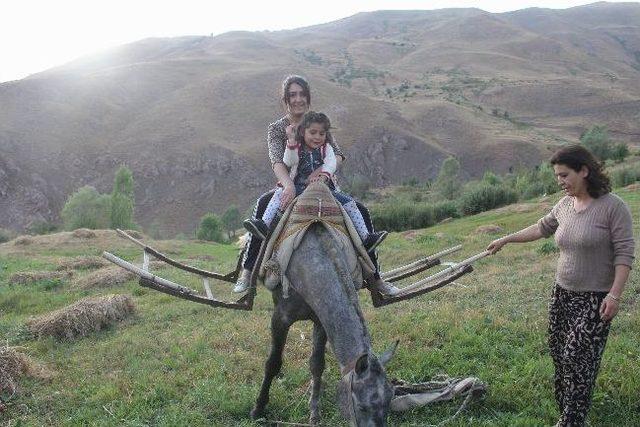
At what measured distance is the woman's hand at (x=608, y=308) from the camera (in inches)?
161

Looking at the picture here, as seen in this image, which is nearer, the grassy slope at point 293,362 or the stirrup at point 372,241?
the stirrup at point 372,241

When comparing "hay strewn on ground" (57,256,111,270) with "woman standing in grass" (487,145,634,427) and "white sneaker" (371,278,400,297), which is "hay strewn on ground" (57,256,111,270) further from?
"woman standing in grass" (487,145,634,427)

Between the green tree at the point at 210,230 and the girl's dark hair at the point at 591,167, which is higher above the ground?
the girl's dark hair at the point at 591,167

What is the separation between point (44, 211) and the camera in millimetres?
63438

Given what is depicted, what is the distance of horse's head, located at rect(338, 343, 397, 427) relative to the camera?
127 inches

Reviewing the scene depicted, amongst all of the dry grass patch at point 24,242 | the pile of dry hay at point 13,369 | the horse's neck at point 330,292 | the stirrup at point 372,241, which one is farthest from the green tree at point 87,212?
the horse's neck at point 330,292

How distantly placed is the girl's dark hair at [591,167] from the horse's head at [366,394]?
2.43 meters

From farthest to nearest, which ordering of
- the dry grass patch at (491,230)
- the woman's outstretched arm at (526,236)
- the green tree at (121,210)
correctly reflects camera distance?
1. the green tree at (121,210)
2. the dry grass patch at (491,230)
3. the woman's outstretched arm at (526,236)

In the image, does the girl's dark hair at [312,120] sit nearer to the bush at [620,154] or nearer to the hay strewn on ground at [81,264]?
the hay strewn on ground at [81,264]

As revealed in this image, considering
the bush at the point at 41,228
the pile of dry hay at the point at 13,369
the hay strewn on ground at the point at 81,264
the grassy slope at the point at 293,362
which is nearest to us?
the grassy slope at the point at 293,362

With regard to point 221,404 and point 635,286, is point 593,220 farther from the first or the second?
point 635,286

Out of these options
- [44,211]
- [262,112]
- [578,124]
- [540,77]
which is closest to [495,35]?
[540,77]

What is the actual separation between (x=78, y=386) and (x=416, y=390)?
4.34 meters

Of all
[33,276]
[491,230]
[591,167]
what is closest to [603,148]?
[491,230]
